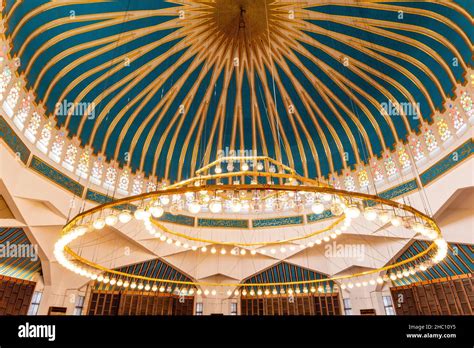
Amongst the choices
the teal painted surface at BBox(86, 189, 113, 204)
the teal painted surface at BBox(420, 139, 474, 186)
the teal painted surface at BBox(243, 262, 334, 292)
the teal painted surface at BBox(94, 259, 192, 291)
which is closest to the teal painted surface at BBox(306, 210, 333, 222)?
the teal painted surface at BBox(243, 262, 334, 292)

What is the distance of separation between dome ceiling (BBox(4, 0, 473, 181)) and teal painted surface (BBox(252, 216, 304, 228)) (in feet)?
8.13

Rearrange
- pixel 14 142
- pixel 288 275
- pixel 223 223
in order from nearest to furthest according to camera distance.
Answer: pixel 14 142 → pixel 288 275 → pixel 223 223

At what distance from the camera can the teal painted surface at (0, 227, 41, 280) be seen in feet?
30.6

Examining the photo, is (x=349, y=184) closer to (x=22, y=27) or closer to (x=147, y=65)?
(x=147, y=65)

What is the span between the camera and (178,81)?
11.9 meters

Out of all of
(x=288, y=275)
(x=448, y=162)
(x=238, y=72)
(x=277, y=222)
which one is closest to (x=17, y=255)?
(x=277, y=222)

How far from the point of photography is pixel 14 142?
27.1 feet

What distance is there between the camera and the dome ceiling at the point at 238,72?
9.20 meters

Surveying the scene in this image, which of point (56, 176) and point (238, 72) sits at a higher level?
point (238, 72)

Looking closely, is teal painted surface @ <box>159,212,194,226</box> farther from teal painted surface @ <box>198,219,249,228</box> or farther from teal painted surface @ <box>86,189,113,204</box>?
teal painted surface @ <box>86,189,113,204</box>

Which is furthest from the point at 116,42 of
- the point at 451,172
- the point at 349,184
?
the point at 451,172

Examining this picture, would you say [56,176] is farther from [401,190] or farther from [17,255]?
[401,190]

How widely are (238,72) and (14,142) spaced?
7961mm

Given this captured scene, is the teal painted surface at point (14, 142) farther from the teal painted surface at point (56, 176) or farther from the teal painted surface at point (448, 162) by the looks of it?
the teal painted surface at point (448, 162)
